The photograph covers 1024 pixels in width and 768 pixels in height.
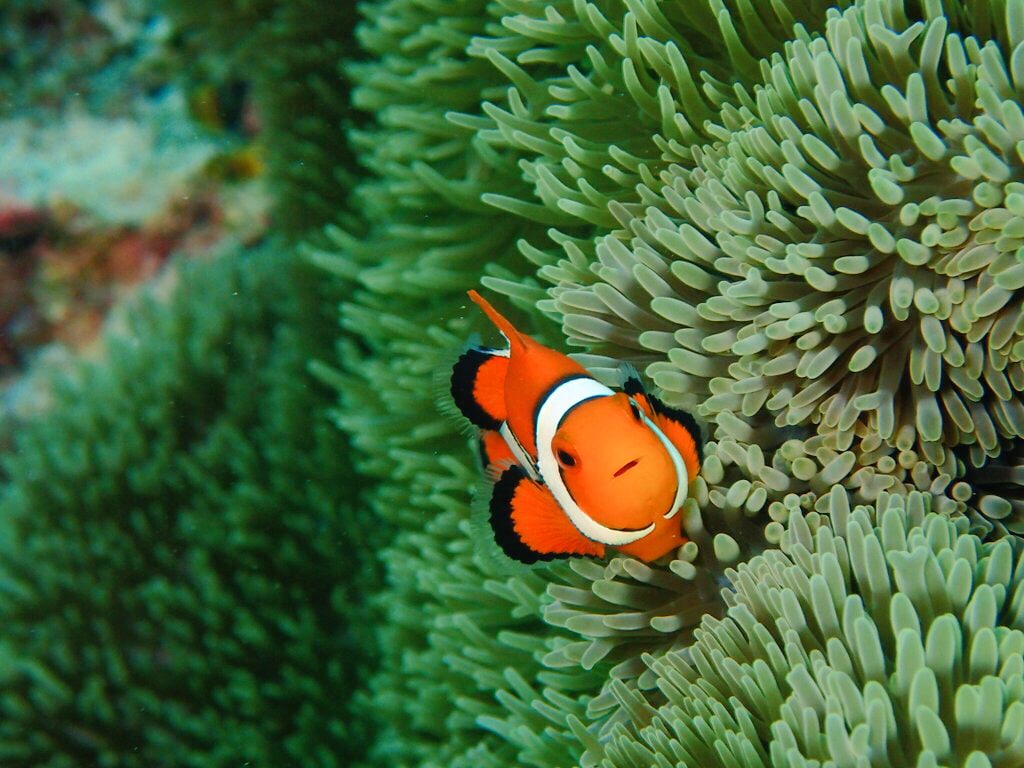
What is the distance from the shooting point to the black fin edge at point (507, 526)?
3.90 feet

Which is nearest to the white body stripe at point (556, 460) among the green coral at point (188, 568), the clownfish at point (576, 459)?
the clownfish at point (576, 459)

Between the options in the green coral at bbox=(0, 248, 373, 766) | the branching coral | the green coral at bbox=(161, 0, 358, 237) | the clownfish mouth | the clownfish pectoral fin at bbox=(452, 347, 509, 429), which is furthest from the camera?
the green coral at bbox=(161, 0, 358, 237)

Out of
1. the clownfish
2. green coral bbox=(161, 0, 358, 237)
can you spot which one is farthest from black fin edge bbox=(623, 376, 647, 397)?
green coral bbox=(161, 0, 358, 237)

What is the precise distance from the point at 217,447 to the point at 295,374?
290mm

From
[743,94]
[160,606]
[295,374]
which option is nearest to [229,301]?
[295,374]

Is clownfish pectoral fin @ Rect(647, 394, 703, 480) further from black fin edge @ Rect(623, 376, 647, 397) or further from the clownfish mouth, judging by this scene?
the clownfish mouth

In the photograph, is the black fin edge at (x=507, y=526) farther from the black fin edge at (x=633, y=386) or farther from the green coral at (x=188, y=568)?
the green coral at (x=188, y=568)

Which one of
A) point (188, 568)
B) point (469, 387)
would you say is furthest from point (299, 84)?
point (469, 387)

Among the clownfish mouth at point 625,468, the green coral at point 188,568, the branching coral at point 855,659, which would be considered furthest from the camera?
the green coral at point 188,568

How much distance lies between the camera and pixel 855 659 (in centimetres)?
92

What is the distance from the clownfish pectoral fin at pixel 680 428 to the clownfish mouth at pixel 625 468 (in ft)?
0.46

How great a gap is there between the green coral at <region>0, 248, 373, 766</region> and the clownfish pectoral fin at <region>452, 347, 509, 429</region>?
99cm

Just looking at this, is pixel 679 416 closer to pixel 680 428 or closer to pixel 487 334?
pixel 680 428

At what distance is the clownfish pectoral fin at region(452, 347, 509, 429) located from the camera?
137 centimetres
